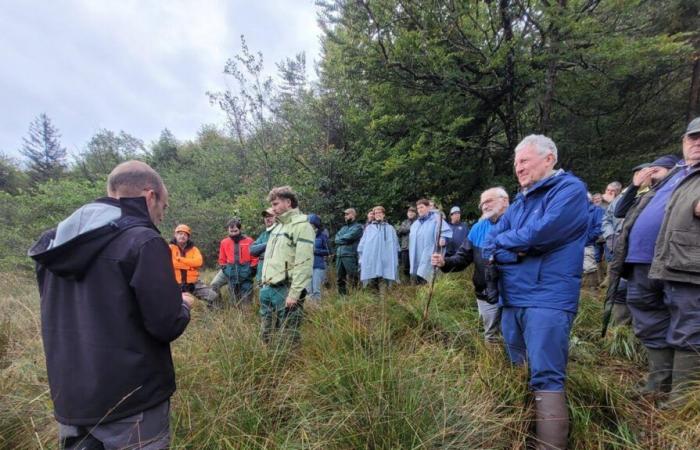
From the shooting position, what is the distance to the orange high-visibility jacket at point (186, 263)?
549 centimetres

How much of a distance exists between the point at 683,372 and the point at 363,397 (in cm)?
211

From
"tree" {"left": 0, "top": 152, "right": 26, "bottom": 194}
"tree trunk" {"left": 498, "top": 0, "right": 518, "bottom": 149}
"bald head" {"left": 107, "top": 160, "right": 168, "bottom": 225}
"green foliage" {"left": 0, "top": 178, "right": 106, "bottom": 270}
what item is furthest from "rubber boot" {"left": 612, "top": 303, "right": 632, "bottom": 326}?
"tree" {"left": 0, "top": 152, "right": 26, "bottom": 194}

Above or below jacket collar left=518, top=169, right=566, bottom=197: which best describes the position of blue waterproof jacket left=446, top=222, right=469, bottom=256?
below

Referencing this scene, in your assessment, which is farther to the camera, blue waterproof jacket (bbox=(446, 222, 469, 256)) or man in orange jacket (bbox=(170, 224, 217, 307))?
blue waterproof jacket (bbox=(446, 222, 469, 256))

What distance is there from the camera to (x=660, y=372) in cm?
252

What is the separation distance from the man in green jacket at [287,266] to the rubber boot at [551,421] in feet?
6.42

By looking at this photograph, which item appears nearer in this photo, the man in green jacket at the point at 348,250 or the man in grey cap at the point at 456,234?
the man in grey cap at the point at 456,234

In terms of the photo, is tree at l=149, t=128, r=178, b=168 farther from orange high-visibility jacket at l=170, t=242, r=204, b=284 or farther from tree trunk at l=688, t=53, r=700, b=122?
tree trunk at l=688, t=53, r=700, b=122

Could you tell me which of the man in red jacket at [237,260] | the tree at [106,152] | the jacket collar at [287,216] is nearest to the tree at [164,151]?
the tree at [106,152]

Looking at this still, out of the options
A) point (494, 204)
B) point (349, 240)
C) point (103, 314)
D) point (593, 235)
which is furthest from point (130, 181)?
point (593, 235)

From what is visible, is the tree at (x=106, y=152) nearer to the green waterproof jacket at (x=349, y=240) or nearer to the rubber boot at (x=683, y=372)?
the green waterproof jacket at (x=349, y=240)

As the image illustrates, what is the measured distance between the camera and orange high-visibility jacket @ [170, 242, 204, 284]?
5.49 meters

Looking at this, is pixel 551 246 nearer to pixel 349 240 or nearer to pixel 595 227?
pixel 595 227

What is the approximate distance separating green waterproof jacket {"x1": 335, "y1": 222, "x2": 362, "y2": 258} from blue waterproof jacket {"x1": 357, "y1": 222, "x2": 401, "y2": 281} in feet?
1.39
